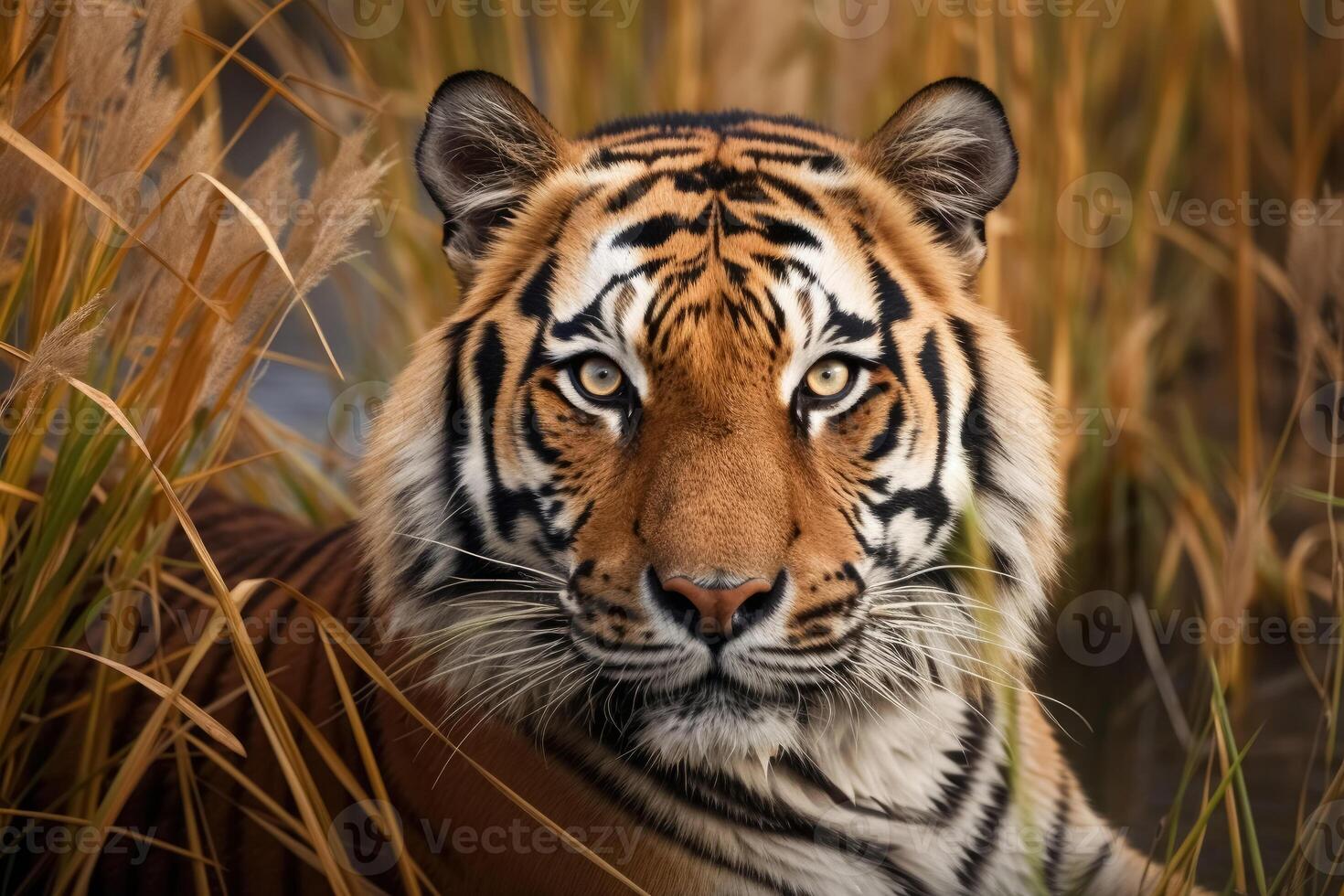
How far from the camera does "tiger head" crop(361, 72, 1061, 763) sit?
192 cm

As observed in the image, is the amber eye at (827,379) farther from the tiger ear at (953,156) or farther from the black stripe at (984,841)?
the black stripe at (984,841)

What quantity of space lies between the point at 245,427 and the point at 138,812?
105cm

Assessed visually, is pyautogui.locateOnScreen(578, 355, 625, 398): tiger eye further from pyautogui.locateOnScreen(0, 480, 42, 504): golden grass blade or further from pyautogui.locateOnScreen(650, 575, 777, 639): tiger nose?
pyautogui.locateOnScreen(0, 480, 42, 504): golden grass blade

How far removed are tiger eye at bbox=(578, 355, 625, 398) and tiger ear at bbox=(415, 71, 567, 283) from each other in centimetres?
39

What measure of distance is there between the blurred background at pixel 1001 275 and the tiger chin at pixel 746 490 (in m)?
0.30

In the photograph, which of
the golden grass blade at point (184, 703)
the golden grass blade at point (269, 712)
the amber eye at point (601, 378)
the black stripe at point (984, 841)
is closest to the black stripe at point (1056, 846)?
the black stripe at point (984, 841)

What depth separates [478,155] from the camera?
2.34 meters

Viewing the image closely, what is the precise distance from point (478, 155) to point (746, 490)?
82 cm

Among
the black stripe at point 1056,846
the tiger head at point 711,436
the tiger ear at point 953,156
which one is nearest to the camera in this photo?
the tiger head at point 711,436

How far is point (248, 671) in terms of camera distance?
199 cm

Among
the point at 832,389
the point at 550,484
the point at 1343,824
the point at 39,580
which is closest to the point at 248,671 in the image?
the point at 39,580

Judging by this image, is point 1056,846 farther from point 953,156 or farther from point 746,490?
point 953,156

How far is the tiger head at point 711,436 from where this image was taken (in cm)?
192

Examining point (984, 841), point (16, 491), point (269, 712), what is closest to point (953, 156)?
point (984, 841)
